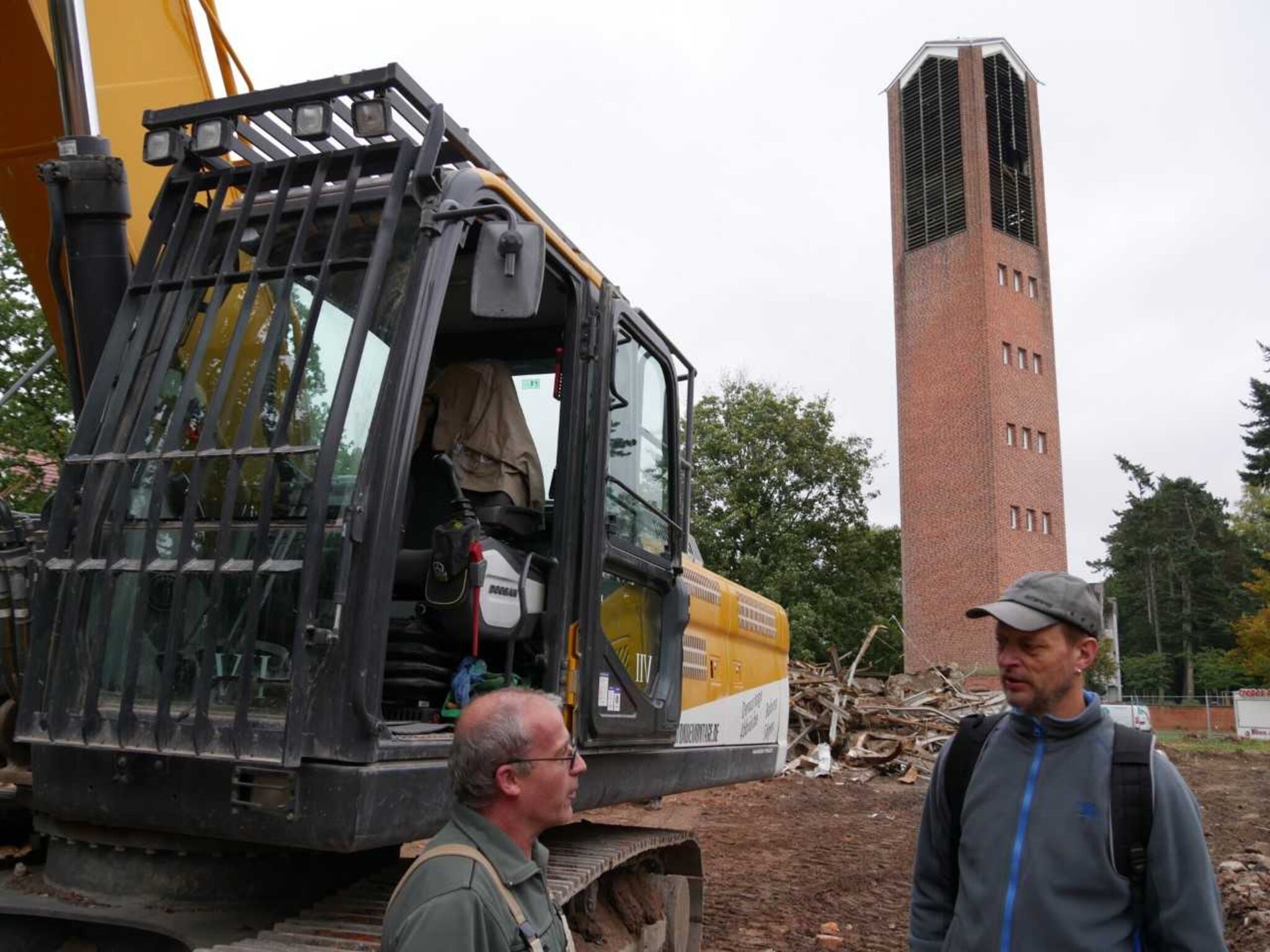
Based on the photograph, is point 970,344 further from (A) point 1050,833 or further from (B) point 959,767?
(A) point 1050,833

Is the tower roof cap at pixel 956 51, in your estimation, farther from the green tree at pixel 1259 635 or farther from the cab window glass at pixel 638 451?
the cab window glass at pixel 638 451

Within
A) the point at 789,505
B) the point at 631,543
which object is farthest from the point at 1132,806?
the point at 789,505

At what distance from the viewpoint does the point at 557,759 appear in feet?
7.13

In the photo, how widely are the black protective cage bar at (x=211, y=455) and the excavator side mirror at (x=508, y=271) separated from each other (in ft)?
0.83

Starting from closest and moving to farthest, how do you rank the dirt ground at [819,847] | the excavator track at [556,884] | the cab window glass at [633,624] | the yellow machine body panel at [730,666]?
the excavator track at [556,884] < the cab window glass at [633,624] < the yellow machine body panel at [730,666] < the dirt ground at [819,847]

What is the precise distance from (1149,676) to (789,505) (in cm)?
3784

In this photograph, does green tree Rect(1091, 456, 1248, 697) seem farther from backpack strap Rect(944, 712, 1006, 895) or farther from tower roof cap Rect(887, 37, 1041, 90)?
backpack strap Rect(944, 712, 1006, 895)

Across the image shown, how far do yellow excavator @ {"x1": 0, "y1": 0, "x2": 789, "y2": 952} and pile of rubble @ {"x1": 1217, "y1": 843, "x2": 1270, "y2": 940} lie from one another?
5.08 meters

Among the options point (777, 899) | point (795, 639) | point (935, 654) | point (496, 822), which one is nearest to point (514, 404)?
point (496, 822)

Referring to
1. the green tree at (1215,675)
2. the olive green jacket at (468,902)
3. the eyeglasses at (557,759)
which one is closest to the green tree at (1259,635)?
the green tree at (1215,675)

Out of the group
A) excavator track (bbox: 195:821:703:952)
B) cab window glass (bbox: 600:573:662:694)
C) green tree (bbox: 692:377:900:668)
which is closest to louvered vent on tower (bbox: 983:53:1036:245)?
green tree (bbox: 692:377:900:668)

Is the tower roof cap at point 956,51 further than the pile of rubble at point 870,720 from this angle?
Yes

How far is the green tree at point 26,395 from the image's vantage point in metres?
11.3

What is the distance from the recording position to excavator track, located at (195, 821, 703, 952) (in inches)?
123
